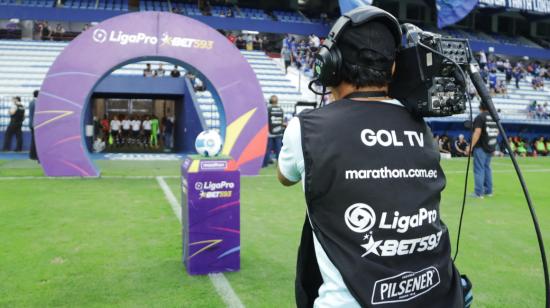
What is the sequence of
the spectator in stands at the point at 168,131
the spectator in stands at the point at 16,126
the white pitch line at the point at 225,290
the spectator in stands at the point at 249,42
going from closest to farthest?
1. the white pitch line at the point at 225,290
2. the spectator in stands at the point at 16,126
3. the spectator in stands at the point at 168,131
4. the spectator in stands at the point at 249,42

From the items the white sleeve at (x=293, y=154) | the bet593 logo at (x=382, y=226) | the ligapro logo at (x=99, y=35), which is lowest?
the bet593 logo at (x=382, y=226)

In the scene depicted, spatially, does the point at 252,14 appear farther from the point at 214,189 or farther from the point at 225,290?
the point at 225,290

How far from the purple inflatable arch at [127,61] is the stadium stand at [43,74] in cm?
720

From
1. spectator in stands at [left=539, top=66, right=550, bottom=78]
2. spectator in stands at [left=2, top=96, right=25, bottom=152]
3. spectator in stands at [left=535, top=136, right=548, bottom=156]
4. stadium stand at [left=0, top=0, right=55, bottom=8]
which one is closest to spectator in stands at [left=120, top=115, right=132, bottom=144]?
spectator in stands at [left=2, top=96, right=25, bottom=152]

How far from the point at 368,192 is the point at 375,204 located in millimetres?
48

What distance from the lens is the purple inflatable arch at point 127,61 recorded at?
10484 millimetres

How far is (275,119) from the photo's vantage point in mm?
14016

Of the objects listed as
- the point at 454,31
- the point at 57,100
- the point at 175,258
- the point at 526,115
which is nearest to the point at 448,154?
the point at 526,115

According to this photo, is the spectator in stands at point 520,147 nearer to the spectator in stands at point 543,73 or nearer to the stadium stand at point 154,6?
the spectator in stands at point 543,73

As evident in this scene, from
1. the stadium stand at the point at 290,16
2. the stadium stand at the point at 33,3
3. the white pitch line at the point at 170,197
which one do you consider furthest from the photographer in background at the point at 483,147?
the stadium stand at the point at 33,3

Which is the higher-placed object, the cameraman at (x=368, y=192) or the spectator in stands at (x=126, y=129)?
the cameraman at (x=368, y=192)

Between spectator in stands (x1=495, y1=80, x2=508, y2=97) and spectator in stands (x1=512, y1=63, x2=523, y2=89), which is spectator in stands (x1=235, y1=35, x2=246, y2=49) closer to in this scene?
spectator in stands (x1=495, y1=80, x2=508, y2=97)

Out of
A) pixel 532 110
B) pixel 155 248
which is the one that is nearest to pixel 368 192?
pixel 155 248

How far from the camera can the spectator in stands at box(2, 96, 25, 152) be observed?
16281 mm
